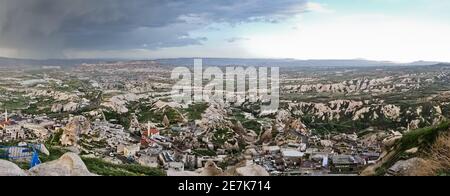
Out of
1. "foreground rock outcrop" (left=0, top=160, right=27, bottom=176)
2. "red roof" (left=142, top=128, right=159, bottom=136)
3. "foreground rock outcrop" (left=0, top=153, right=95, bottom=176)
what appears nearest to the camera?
"foreground rock outcrop" (left=0, top=160, right=27, bottom=176)

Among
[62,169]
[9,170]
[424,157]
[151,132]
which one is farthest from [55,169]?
[151,132]

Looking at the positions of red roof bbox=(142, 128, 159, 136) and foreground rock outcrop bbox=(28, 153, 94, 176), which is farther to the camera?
red roof bbox=(142, 128, 159, 136)

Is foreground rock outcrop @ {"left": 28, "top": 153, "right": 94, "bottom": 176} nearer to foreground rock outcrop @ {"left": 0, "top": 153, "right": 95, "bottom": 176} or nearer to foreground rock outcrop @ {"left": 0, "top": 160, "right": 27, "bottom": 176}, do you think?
foreground rock outcrop @ {"left": 0, "top": 153, "right": 95, "bottom": 176}

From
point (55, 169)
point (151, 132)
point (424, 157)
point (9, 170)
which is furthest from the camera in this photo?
point (151, 132)

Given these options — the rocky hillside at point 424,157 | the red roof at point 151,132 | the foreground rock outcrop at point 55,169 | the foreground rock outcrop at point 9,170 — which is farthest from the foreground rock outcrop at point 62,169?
the red roof at point 151,132

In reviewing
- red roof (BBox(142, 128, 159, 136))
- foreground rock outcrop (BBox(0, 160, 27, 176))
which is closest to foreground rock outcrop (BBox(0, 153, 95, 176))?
foreground rock outcrop (BBox(0, 160, 27, 176))

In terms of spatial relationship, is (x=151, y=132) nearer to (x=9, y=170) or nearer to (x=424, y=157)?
(x=9, y=170)

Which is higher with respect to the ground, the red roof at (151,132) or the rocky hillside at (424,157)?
the rocky hillside at (424,157)

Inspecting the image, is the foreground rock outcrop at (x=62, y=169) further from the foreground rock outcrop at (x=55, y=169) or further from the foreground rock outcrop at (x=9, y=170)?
the foreground rock outcrop at (x=9, y=170)

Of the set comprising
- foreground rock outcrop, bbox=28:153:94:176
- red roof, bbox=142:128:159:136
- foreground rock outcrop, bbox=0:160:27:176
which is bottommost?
red roof, bbox=142:128:159:136

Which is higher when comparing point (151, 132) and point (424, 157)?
point (424, 157)

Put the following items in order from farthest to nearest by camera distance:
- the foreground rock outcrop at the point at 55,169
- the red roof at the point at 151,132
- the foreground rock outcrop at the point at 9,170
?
the red roof at the point at 151,132, the foreground rock outcrop at the point at 55,169, the foreground rock outcrop at the point at 9,170
